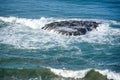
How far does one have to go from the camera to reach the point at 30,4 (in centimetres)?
5044

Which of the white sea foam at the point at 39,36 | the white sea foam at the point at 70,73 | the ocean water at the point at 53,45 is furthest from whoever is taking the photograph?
the white sea foam at the point at 39,36

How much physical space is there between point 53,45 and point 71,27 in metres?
5.76

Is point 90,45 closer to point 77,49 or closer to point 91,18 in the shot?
point 77,49

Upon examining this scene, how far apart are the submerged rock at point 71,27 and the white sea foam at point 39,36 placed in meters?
0.61

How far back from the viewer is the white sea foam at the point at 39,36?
Result: 31.0m

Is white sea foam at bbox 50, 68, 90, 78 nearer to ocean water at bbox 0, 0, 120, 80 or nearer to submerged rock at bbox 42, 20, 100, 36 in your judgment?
ocean water at bbox 0, 0, 120, 80

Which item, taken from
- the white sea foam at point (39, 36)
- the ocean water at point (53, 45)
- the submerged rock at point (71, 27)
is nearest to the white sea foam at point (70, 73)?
the ocean water at point (53, 45)

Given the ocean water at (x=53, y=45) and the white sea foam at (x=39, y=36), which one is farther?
the white sea foam at (x=39, y=36)

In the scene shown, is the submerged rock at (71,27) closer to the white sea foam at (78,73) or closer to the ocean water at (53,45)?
the ocean water at (53,45)

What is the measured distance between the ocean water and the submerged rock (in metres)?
0.73

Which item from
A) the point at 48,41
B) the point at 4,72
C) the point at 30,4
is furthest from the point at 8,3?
the point at 4,72

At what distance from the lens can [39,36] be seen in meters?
33.7

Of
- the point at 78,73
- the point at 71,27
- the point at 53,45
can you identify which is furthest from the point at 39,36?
the point at 78,73

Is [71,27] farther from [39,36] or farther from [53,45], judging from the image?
[53,45]
